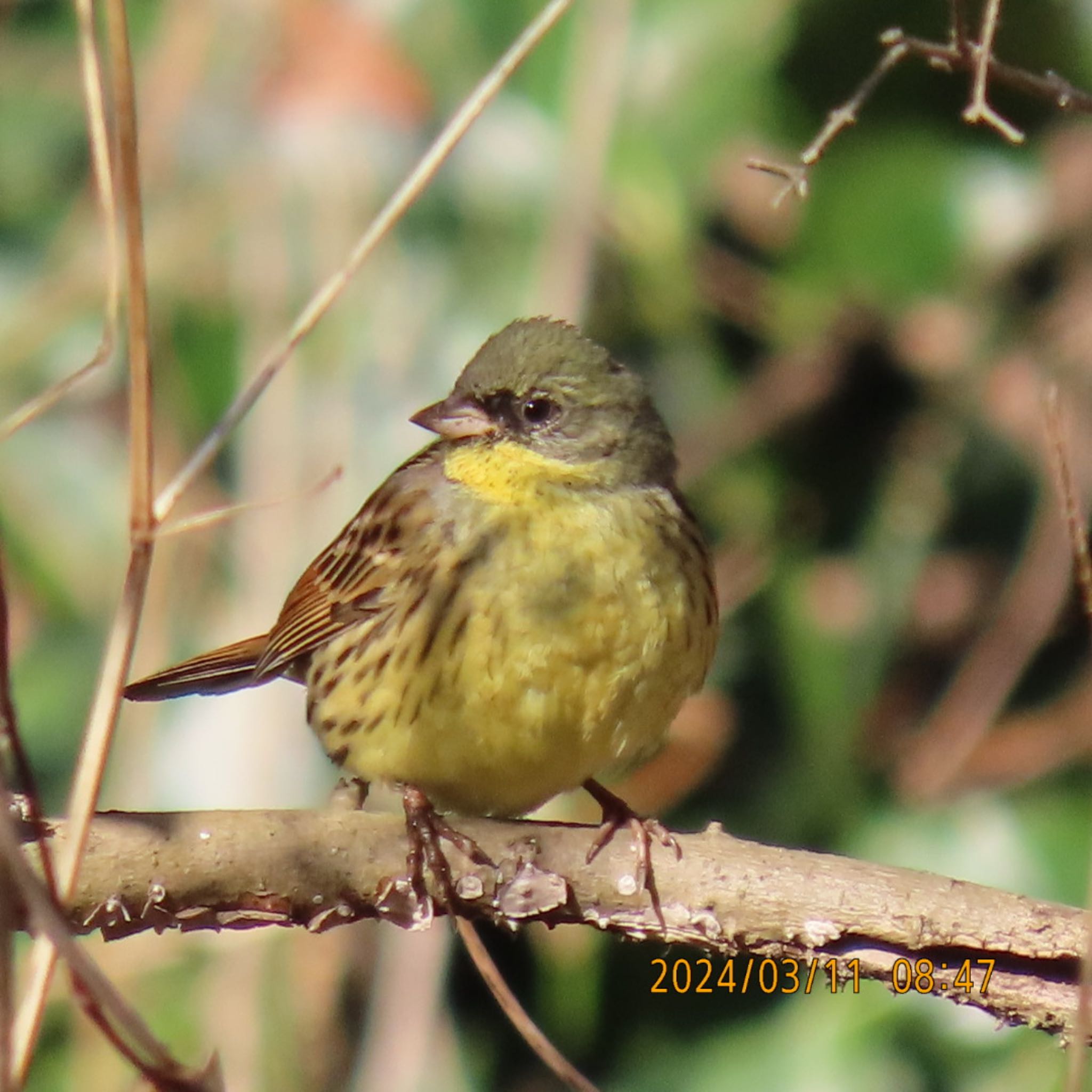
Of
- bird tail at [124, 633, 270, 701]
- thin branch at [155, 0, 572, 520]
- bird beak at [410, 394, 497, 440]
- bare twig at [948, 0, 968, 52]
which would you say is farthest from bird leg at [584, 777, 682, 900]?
bare twig at [948, 0, 968, 52]

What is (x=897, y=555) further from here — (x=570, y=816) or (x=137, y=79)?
(x=137, y=79)

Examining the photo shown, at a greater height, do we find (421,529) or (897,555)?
(897,555)

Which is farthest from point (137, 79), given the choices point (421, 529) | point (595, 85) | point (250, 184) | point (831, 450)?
point (831, 450)

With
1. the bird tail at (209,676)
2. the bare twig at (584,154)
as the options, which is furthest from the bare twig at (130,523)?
the bare twig at (584,154)

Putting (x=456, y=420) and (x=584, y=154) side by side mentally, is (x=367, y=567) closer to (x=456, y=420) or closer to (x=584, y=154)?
(x=456, y=420)

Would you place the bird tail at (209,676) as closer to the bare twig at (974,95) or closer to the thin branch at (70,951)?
the bare twig at (974,95)
